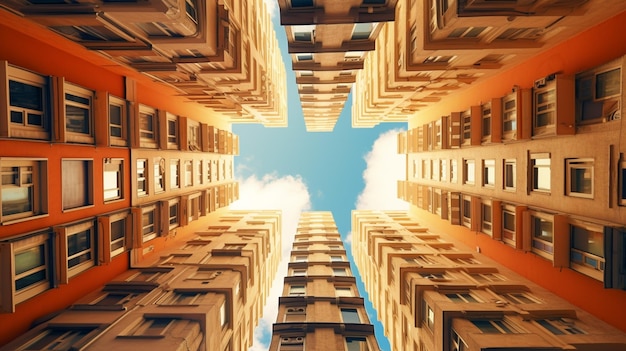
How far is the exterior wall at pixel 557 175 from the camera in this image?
13.9 meters

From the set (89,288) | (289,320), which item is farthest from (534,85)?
(89,288)

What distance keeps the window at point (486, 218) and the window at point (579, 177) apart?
774 cm

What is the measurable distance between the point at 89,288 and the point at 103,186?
6.67m

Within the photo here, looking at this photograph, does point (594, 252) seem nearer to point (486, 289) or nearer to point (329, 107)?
point (486, 289)

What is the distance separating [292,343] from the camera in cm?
2197

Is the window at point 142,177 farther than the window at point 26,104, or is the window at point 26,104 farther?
the window at point 142,177

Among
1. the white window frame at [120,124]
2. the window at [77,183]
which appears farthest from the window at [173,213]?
the window at [77,183]

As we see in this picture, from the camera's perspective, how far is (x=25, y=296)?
1393 cm

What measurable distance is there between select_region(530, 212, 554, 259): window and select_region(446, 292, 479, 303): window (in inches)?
190

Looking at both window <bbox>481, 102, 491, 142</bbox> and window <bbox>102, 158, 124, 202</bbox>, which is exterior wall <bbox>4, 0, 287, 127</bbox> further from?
window <bbox>481, 102, 491, 142</bbox>

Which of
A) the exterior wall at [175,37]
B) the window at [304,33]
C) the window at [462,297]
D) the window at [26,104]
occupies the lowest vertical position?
the window at [462,297]

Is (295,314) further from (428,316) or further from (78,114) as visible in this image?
(78,114)

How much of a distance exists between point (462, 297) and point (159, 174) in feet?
82.2

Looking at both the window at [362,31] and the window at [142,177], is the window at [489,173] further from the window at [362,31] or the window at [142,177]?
the window at [142,177]
